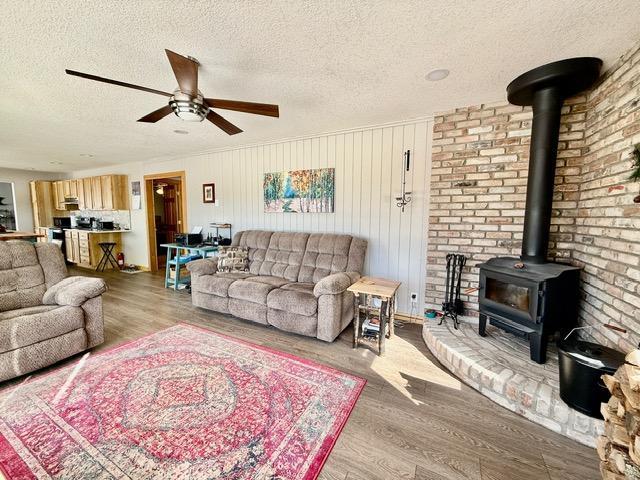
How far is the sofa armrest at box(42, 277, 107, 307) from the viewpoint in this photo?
2.27 meters

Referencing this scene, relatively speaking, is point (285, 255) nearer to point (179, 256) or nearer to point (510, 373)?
point (179, 256)

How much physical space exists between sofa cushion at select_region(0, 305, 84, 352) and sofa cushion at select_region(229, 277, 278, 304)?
1.32 meters

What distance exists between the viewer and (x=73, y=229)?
20.6ft

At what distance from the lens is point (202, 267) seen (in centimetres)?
333

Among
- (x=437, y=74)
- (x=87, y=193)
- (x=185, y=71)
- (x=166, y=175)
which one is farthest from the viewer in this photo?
(x=87, y=193)

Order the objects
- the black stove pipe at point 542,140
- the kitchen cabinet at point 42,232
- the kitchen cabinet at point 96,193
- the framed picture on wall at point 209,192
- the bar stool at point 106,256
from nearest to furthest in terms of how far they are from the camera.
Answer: the black stove pipe at point 542,140 < the framed picture on wall at point 209,192 < the bar stool at point 106,256 < the kitchen cabinet at point 96,193 < the kitchen cabinet at point 42,232

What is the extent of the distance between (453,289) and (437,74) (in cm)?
202

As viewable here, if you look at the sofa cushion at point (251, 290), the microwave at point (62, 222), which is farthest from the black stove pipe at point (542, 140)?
the microwave at point (62, 222)

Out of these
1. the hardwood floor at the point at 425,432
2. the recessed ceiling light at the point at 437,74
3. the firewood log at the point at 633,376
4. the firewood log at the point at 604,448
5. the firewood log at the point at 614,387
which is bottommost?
the hardwood floor at the point at 425,432

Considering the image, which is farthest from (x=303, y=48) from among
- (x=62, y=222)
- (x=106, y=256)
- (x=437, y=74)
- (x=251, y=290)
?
(x=62, y=222)

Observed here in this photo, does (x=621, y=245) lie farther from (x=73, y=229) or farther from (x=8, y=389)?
(x=73, y=229)

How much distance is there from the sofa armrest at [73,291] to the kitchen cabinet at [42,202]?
6983 millimetres

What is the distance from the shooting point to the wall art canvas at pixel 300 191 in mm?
3635

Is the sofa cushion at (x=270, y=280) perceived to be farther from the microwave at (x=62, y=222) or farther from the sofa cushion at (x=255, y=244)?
the microwave at (x=62, y=222)
